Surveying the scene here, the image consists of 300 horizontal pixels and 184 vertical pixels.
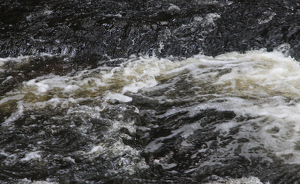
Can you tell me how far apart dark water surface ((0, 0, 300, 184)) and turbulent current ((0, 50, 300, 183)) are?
1 centimetres

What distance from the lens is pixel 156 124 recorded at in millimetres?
3541

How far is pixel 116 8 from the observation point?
6289 millimetres

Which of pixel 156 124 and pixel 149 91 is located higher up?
pixel 149 91

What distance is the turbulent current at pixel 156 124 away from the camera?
2830 mm

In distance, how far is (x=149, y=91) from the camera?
170 inches

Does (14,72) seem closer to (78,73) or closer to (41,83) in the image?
(41,83)

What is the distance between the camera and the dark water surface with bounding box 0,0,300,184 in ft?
9.51

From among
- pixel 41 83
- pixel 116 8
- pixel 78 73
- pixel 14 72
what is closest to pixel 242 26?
pixel 116 8

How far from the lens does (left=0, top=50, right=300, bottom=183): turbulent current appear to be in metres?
2.83

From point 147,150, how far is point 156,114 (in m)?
0.72

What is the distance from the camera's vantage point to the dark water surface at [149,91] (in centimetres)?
290

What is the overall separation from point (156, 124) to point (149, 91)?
905 mm

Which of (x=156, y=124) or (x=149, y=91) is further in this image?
(x=149, y=91)

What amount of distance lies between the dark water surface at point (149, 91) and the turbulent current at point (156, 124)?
14 millimetres
